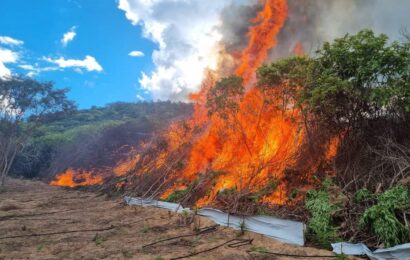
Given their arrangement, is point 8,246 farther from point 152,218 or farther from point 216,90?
point 216,90

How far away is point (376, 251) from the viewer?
24.2 feet

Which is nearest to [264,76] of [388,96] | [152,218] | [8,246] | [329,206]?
[388,96]

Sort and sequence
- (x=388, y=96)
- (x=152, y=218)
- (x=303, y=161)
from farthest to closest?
(x=152, y=218) < (x=303, y=161) < (x=388, y=96)

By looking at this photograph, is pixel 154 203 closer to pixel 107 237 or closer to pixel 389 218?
pixel 107 237

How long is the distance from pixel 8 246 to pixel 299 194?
30.2 ft

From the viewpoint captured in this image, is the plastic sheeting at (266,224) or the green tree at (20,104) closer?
the plastic sheeting at (266,224)

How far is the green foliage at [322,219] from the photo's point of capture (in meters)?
8.69

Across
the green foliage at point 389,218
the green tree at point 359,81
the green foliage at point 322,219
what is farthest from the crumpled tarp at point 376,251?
the green tree at point 359,81

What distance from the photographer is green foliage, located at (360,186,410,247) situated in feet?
24.7

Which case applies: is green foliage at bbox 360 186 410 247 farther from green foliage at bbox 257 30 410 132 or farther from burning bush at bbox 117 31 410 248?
green foliage at bbox 257 30 410 132

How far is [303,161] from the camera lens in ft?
40.1

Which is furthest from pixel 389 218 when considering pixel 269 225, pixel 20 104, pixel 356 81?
pixel 20 104

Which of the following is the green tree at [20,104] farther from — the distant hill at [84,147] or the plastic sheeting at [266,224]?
the plastic sheeting at [266,224]

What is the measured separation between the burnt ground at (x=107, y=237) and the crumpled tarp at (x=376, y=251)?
13.7 inches
